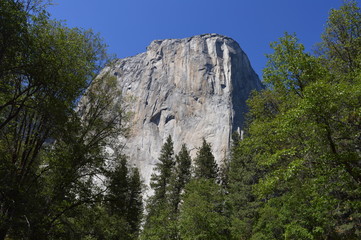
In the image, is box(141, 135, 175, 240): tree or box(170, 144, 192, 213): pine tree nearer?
box(141, 135, 175, 240): tree

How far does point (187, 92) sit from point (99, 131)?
90.5m

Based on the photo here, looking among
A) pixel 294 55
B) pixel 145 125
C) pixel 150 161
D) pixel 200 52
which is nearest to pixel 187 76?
pixel 200 52

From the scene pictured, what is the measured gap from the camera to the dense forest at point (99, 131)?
385 inches

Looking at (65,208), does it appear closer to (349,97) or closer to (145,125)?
(349,97)

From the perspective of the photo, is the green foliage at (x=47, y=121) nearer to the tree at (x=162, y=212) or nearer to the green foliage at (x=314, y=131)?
the tree at (x=162, y=212)

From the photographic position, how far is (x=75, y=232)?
1302 centimetres

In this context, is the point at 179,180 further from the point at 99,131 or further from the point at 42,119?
the point at 42,119

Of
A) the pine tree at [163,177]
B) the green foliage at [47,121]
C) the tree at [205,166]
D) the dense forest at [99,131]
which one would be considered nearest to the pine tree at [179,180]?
the pine tree at [163,177]

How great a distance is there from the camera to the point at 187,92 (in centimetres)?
10456

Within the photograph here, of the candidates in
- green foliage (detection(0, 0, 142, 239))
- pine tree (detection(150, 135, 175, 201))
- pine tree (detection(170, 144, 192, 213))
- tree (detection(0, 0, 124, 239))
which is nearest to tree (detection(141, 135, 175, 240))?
pine tree (detection(150, 135, 175, 201))

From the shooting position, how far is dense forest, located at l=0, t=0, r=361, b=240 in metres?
9.77

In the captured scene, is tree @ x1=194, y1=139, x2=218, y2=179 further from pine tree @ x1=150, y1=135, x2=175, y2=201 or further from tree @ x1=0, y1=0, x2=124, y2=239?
tree @ x1=0, y1=0, x2=124, y2=239

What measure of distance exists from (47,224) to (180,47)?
4455 inches

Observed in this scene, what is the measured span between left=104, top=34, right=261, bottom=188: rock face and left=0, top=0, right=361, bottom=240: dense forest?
68.0 metres
